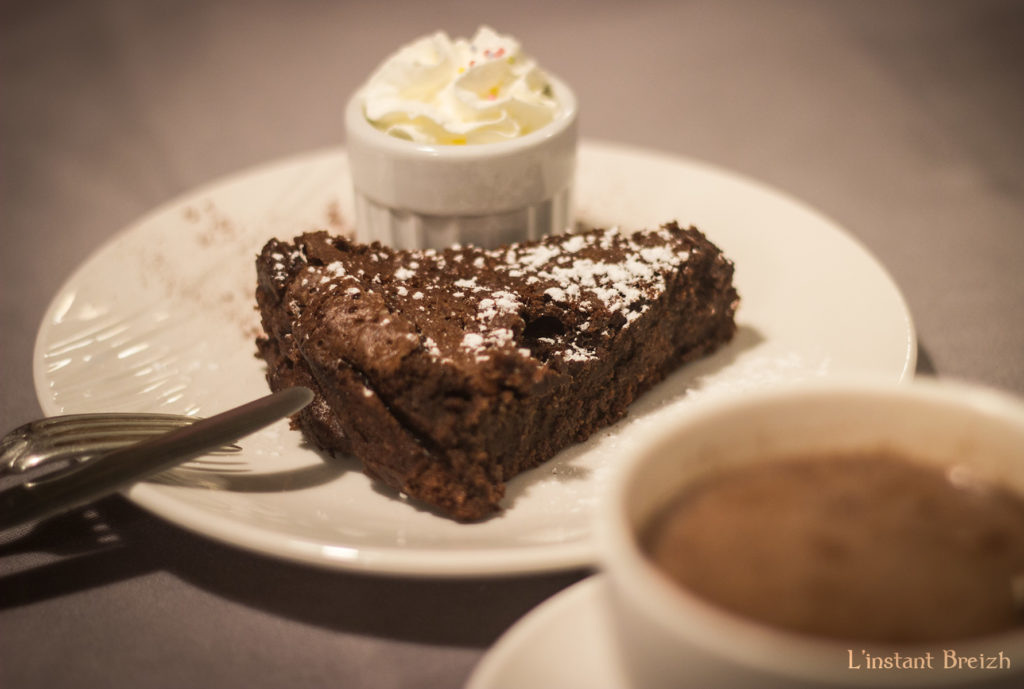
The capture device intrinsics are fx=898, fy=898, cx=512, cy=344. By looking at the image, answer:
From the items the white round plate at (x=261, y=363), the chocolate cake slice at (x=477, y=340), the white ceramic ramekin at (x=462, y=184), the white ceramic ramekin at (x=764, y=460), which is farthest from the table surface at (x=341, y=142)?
the white ceramic ramekin at (x=462, y=184)

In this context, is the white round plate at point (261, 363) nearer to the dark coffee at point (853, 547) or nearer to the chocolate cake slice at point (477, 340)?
the chocolate cake slice at point (477, 340)

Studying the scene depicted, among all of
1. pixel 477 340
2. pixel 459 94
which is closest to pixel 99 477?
pixel 477 340

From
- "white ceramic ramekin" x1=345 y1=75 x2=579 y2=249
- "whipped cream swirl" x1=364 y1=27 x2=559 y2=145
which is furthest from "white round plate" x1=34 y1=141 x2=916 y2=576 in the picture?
"whipped cream swirl" x1=364 y1=27 x2=559 y2=145

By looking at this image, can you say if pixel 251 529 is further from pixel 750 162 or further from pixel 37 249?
pixel 750 162

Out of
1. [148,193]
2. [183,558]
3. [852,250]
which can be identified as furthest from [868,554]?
[148,193]

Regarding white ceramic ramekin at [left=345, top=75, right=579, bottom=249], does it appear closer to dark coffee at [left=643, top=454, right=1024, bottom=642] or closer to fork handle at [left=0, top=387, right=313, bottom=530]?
fork handle at [left=0, top=387, right=313, bottom=530]

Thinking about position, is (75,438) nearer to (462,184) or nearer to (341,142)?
(462,184)

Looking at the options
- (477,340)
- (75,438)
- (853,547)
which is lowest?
(75,438)
